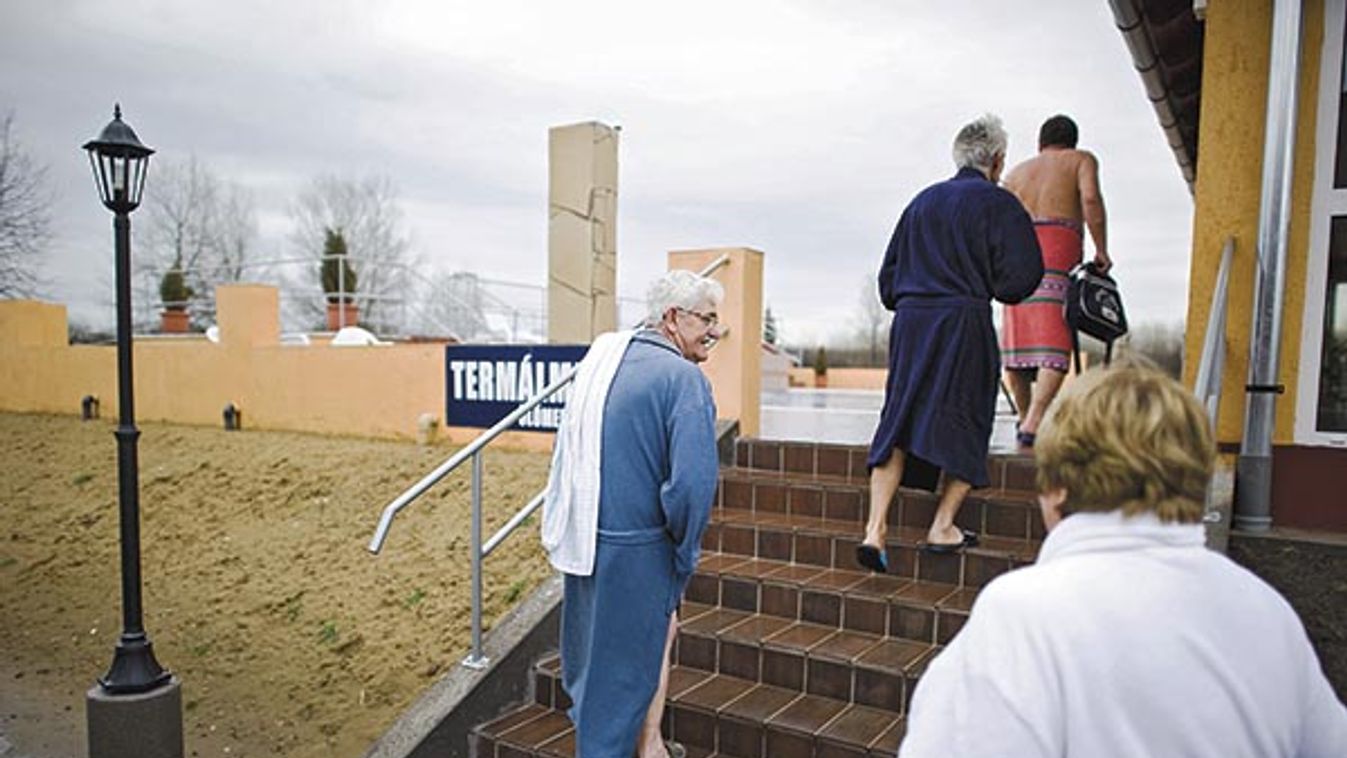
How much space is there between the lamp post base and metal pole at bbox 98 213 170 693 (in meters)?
0.06

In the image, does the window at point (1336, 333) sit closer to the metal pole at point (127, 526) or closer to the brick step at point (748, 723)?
the brick step at point (748, 723)

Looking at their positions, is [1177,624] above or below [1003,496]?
above

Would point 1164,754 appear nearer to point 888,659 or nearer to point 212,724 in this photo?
point 888,659

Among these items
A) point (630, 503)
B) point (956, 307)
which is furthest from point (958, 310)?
point (630, 503)

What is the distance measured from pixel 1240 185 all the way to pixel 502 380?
501cm

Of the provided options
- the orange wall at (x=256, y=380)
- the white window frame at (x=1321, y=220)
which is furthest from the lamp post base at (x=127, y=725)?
the white window frame at (x=1321, y=220)

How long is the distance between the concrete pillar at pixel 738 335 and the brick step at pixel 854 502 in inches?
26.3

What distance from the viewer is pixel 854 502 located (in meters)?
4.06

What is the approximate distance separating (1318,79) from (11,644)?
8165mm

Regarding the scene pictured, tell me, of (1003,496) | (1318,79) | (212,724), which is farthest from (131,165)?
(1318,79)

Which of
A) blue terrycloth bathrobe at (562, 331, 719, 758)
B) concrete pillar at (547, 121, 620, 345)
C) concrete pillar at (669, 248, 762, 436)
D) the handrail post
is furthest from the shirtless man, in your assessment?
concrete pillar at (547, 121, 620, 345)

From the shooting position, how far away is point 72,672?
18.0 ft

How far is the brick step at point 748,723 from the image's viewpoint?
110 inches

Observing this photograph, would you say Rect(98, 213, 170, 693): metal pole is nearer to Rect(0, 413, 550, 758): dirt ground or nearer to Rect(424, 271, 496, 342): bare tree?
Rect(0, 413, 550, 758): dirt ground
